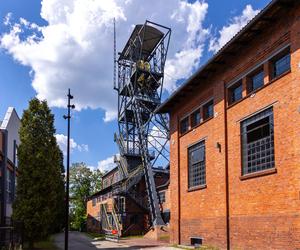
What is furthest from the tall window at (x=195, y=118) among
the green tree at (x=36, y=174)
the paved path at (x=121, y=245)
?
the green tree at (x=36, y=174)

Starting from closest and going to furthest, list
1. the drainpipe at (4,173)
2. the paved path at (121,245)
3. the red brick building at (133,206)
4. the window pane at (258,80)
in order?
the window pane at (258,80)
the paved path at (121,245)
the drainpipe at (4,173)
the red brick building at (133,206)

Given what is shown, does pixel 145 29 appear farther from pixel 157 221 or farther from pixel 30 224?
pixel 30 224

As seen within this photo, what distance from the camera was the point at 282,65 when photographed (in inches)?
682

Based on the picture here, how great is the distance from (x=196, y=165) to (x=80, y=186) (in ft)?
236

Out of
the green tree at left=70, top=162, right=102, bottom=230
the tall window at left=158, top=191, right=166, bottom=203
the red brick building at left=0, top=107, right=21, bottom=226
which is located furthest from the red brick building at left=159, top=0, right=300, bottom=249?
the green tree at left=70, top=162, right=102, bottom=230

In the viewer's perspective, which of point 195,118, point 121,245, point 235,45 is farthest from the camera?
point 121,245

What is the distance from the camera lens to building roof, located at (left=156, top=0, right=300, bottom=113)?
54.5ft

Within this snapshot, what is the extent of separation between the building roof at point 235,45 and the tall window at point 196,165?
3.59 metres

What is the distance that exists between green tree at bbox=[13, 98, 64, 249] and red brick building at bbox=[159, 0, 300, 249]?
8199mm

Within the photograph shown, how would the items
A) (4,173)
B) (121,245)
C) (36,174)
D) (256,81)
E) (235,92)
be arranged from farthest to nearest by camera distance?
(121,245)
(4,173)
(36,174)
(235,92)
(256,81)

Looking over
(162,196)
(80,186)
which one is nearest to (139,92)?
(162,196)

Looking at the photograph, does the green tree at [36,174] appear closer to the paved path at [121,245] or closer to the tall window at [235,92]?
the paved path at [121,245]

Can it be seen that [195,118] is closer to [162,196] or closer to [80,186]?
[162,196]

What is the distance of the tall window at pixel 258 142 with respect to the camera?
689 inches
